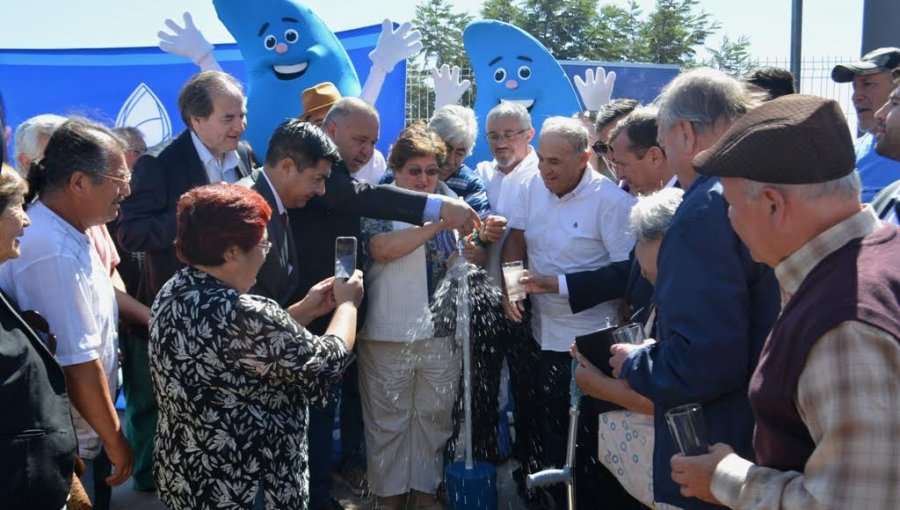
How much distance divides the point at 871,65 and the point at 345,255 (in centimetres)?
335

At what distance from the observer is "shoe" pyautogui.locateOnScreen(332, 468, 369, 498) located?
4430 millimetres

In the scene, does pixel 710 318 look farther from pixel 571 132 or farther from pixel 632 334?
pixel 571 132

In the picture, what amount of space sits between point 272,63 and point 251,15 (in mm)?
374

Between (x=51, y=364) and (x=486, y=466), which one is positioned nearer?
(x=51, y=364)

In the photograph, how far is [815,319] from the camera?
1.31 m

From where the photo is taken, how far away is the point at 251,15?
611cm

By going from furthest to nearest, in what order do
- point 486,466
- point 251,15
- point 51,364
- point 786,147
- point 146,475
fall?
point 251,15 < point 146,475 < point 486,466 < point 51,364 < point 786,147

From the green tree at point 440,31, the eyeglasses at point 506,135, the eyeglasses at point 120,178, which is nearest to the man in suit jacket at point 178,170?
the eyeglasses at point 120,178

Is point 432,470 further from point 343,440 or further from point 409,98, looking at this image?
point 409,98

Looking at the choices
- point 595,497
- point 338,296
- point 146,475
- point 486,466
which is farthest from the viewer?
point 146,475

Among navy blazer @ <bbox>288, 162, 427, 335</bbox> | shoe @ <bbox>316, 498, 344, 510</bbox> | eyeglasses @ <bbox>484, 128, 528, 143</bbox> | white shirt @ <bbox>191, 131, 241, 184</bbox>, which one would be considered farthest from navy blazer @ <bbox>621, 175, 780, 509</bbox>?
eyeglasses @ <bbox>484, 128, 528, 143</bbox>

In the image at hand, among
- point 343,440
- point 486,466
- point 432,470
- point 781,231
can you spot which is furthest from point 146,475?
point 781,231

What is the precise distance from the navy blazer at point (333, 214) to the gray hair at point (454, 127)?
1.10m

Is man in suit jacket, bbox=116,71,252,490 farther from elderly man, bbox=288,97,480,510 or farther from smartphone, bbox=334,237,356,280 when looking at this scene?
smartphone, bbox=334,237,356,280
